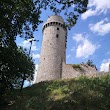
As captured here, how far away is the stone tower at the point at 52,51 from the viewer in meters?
52.7

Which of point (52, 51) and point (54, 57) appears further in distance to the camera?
point (52, 51)

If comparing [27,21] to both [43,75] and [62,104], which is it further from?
[43,75]

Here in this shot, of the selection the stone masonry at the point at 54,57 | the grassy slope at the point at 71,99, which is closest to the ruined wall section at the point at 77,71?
the stone masonry at the point at 54,57

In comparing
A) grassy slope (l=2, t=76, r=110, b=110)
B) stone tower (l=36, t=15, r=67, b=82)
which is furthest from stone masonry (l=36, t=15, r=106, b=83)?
grassy slope (l=2, t=76, r=110, b=110)

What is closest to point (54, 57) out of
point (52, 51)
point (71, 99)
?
point (52, 51)

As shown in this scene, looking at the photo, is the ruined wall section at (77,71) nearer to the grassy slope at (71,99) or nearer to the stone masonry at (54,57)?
the stone masonry at (54,57)

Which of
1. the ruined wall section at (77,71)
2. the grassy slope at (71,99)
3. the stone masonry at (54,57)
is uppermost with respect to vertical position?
the stone masonry at (54,57)

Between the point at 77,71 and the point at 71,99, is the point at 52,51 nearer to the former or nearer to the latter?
the point at 77,71

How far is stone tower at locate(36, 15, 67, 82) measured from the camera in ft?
173

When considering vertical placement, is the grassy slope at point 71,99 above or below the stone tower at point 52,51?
below

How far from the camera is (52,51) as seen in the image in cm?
5566

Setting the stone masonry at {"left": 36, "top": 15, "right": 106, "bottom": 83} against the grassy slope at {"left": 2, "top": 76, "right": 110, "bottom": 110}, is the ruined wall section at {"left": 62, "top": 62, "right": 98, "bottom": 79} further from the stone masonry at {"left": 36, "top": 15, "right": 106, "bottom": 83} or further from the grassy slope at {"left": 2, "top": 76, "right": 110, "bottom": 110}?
the grassy slope at {"left": 2, "top": 76, "right": 110, "bottom": 110}

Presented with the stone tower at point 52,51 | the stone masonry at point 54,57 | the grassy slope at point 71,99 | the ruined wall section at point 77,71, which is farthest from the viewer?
the stone tower at point 52,51

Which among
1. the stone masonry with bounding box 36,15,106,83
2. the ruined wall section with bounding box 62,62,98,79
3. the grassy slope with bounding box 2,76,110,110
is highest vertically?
the stone masonry with bounding box 36,15,106,83
